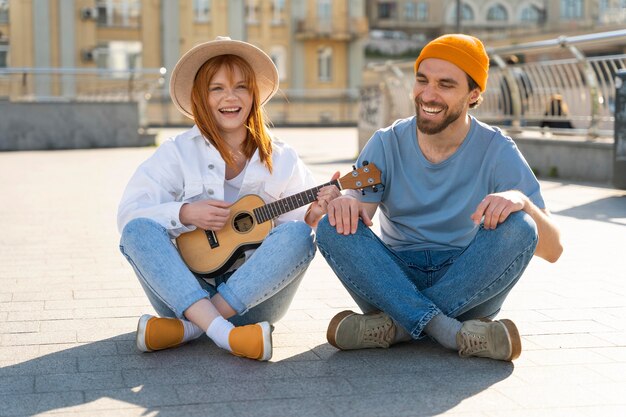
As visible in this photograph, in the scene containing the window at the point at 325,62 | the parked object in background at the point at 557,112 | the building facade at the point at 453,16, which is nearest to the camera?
the parked object in background at the point at 557,112

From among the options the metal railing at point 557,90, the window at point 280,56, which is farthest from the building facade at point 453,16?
the metal railing at point 557,90

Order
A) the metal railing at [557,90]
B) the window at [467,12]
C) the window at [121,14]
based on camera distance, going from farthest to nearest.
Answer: the window at [467,12] < the window at [121,14] < the metal railing at [557,90]

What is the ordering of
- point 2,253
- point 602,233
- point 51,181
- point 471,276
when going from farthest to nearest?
1. point 51,181
2. point 602,233
3. point 2,253
4. point 471,276

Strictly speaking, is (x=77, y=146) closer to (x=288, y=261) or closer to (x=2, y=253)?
(x=2, y=253)

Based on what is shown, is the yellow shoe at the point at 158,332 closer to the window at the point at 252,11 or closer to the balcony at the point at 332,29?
the balcony at the point at 332,29

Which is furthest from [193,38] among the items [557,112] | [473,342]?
[473,342]

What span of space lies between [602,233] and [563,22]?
68882mm

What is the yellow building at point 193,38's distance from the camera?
4631 centimetres

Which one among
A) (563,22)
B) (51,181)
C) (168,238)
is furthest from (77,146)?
(563,22)

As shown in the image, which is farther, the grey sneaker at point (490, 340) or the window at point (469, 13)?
the window at point (469, 13)

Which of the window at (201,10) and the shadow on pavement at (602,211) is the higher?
the window at (201,10)

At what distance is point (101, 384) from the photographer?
3826 mm

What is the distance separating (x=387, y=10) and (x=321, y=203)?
71879 mm

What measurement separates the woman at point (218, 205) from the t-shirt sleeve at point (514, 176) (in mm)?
667
